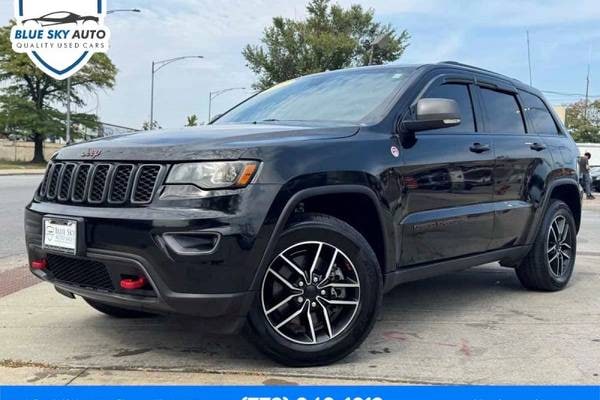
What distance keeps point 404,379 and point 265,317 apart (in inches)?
30.6

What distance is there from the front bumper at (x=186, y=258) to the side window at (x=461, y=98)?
1.88 meters

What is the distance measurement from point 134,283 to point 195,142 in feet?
→ 2.49

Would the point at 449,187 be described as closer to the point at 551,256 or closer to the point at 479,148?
the point at 479,148

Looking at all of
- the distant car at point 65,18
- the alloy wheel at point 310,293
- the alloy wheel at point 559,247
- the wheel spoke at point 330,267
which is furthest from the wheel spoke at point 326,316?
the distant car at point 65,18

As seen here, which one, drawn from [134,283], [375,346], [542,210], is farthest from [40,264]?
[542,210]

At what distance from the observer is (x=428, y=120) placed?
3990mm

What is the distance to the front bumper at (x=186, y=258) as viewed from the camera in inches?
123

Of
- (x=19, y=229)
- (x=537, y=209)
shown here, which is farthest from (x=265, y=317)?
(x=19, y=229)

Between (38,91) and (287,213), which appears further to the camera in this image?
(38,91)

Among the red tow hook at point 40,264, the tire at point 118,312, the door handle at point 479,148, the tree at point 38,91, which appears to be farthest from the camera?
the tree at point 38,91

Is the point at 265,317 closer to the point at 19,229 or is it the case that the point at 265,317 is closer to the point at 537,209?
the point at 537,209

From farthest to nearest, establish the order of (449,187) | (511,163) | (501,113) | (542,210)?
1. (542,210)
2. (501,113)
3. (511,163)
4. (449,187)

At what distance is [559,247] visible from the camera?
571 cm

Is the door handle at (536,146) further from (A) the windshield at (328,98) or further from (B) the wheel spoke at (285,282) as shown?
(B) the wheel spoke at (285,282)
